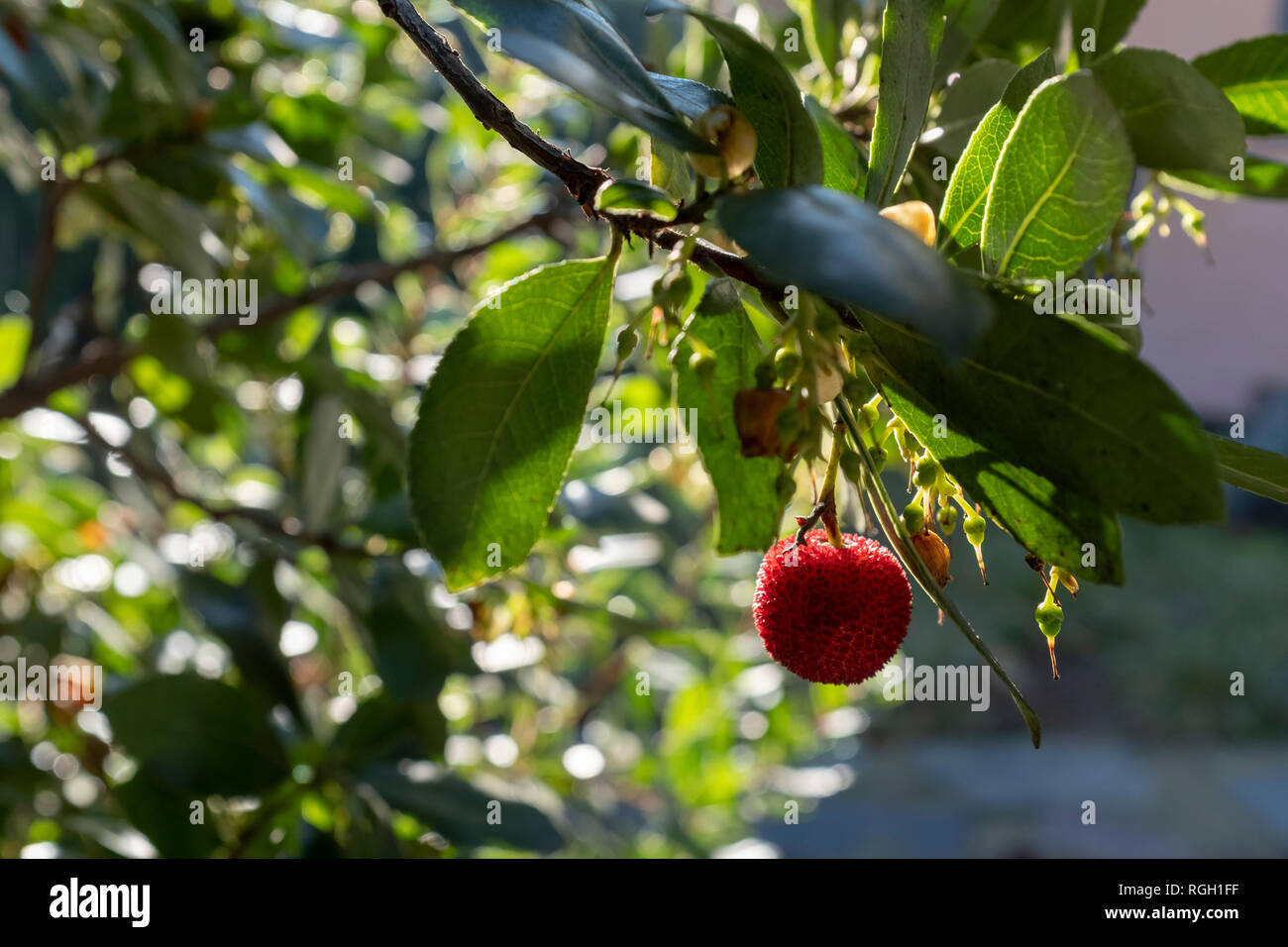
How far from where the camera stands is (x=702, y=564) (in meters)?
1.58

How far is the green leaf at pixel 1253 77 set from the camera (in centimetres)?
51

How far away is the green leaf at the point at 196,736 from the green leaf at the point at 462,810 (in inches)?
3.4

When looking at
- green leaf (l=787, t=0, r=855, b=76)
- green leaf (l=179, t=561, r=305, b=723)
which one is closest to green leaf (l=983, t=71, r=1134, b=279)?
green leaf (l=787, t=0, r=855, b=76)

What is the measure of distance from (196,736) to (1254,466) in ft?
2.54

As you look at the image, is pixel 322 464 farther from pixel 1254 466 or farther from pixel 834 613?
pixel 1254 466

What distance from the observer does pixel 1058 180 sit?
339 millimetres

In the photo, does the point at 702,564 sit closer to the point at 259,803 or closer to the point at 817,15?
the point at 259,803

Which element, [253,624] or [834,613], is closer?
[834,613]

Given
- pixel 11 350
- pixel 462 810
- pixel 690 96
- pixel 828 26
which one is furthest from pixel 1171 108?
pixel 11 350

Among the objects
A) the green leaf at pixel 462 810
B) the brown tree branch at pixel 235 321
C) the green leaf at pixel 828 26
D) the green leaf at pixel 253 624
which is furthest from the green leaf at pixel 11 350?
the green leaf at pixel 828 26

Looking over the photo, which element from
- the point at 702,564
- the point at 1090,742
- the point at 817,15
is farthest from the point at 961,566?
the point at 817,15

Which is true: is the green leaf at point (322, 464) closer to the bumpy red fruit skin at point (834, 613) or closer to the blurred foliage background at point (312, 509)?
the blurred foliage background at point (312, 509)
